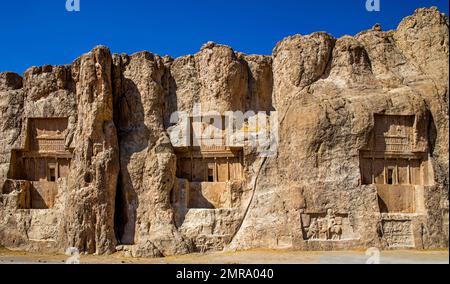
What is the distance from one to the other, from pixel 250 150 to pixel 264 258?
698cm

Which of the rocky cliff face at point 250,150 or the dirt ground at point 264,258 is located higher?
the rocky cliff face at point 250,150

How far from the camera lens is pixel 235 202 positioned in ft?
93.5

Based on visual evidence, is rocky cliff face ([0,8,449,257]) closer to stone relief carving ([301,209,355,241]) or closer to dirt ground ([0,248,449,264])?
stone relief carving ([301,209,355,241])

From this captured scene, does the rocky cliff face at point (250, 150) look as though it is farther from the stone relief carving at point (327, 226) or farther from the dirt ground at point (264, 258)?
the dirt ground at point (264, 258)

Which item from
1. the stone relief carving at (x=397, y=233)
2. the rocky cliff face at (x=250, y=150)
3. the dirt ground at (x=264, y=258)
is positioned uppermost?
the rocky cliff face at (x=250, y=150)

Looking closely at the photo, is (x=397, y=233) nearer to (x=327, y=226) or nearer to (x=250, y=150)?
(x=327, y=226)

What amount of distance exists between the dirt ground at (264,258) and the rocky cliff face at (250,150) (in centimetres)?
122

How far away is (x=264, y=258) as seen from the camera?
23.1 metres

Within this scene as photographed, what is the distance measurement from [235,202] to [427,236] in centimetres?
975

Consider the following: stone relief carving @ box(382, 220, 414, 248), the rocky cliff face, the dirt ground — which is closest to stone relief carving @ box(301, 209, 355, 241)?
the rocky cliff face

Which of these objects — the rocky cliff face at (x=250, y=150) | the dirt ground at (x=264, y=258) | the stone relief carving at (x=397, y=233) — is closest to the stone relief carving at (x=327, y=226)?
the rocky cliff face at (x=250, y=150)

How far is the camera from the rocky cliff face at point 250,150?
26672mm

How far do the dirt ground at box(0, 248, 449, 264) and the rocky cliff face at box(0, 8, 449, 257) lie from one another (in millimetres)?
1220

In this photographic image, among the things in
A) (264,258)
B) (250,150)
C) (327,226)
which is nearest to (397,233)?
(327,226)
